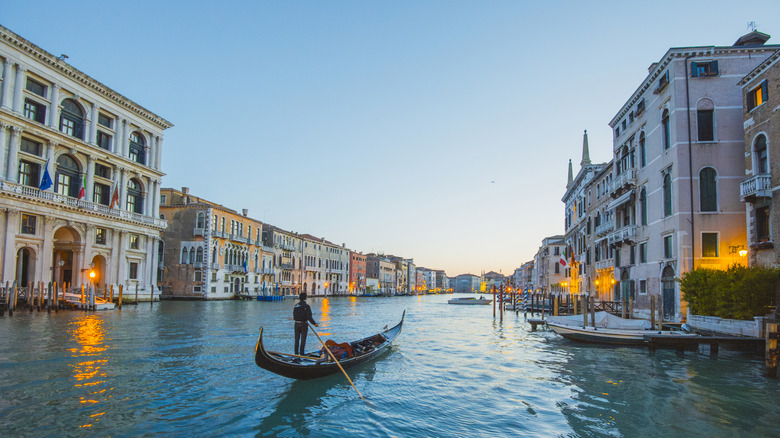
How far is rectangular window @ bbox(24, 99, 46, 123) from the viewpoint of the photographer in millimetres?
25828

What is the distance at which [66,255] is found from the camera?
3041 centimetres

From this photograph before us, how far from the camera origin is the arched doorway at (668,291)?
62.0ft

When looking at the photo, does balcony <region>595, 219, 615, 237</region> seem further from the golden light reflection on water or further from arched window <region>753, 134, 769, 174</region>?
the golden light reflection on water

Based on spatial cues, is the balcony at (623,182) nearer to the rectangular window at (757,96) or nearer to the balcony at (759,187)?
the rectangular window at (757,96)

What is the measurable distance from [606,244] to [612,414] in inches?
904

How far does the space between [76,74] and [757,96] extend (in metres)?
32.9

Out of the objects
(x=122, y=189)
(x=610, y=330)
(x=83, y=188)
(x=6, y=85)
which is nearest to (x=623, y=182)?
(x=610, y=330)

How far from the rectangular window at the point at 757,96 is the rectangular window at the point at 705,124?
2.51 meters

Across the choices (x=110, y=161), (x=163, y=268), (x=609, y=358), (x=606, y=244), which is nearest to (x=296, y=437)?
(x=609, y=358)

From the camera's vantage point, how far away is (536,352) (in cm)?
1435

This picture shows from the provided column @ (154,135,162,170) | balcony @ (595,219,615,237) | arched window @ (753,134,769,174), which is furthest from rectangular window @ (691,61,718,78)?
column @ (154,135,162,170)

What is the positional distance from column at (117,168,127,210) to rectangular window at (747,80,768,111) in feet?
111

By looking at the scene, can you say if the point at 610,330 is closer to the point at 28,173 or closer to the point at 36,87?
the point at 28,173

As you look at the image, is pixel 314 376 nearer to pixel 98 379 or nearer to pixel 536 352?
pixel 98 379
